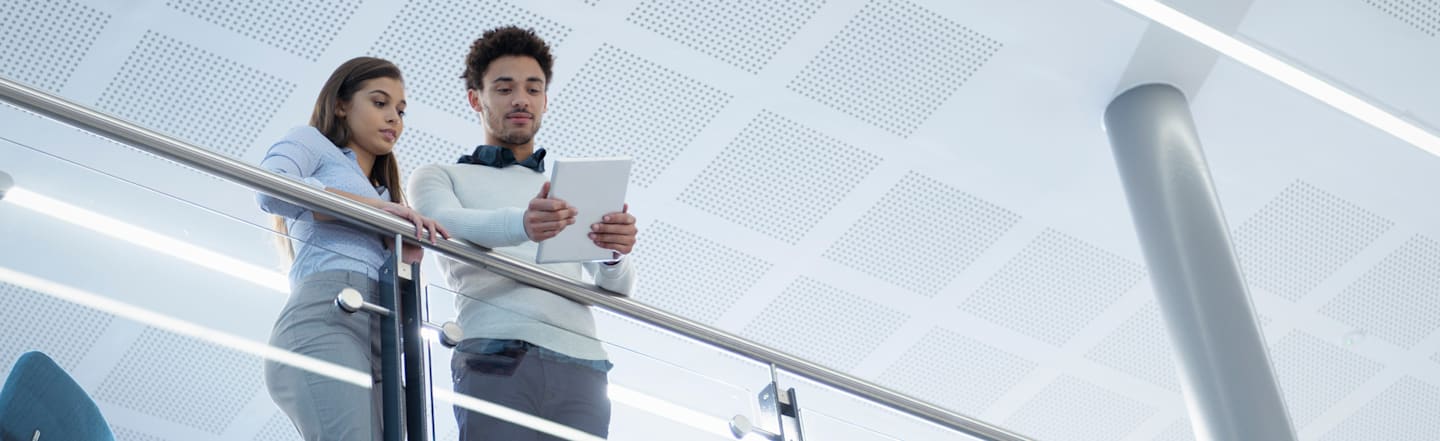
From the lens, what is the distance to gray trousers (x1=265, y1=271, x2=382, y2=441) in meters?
1.90

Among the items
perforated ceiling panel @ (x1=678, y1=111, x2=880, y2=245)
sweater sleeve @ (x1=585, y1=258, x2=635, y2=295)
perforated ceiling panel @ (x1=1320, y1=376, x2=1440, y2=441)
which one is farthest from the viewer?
perforated ceiling panel @ (x1=1320, y1=376, x2=1440, y2=441)

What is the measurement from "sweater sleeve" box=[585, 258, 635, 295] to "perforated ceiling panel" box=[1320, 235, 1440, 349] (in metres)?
4.82

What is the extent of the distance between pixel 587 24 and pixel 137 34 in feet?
5.34

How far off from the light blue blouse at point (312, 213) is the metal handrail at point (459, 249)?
34 millimetres

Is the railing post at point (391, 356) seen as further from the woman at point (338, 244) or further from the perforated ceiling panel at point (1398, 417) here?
the perforated ceiling panel at point (1398, 417)

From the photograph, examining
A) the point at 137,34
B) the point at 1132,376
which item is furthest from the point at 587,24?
the point at 1132,376

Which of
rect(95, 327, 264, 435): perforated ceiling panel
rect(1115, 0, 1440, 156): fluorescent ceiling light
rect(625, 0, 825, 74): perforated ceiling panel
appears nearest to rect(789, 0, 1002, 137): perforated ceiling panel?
rect(625, 0, 825, 74): perforated ceiling panel

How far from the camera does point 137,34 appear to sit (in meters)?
4.81

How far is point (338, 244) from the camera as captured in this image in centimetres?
221

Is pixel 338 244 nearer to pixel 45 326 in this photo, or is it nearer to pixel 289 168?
pixel 289 168

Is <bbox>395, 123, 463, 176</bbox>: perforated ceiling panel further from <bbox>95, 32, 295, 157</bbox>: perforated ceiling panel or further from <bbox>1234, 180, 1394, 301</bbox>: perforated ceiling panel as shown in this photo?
<bbox>1234, 180, 1394, 301</bbox>: perforated ceiling panel

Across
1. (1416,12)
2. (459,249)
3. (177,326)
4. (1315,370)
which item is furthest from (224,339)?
(1315,370)

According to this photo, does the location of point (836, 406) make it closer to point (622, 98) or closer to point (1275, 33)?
point (622, 98)

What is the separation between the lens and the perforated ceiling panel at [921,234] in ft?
18.9
